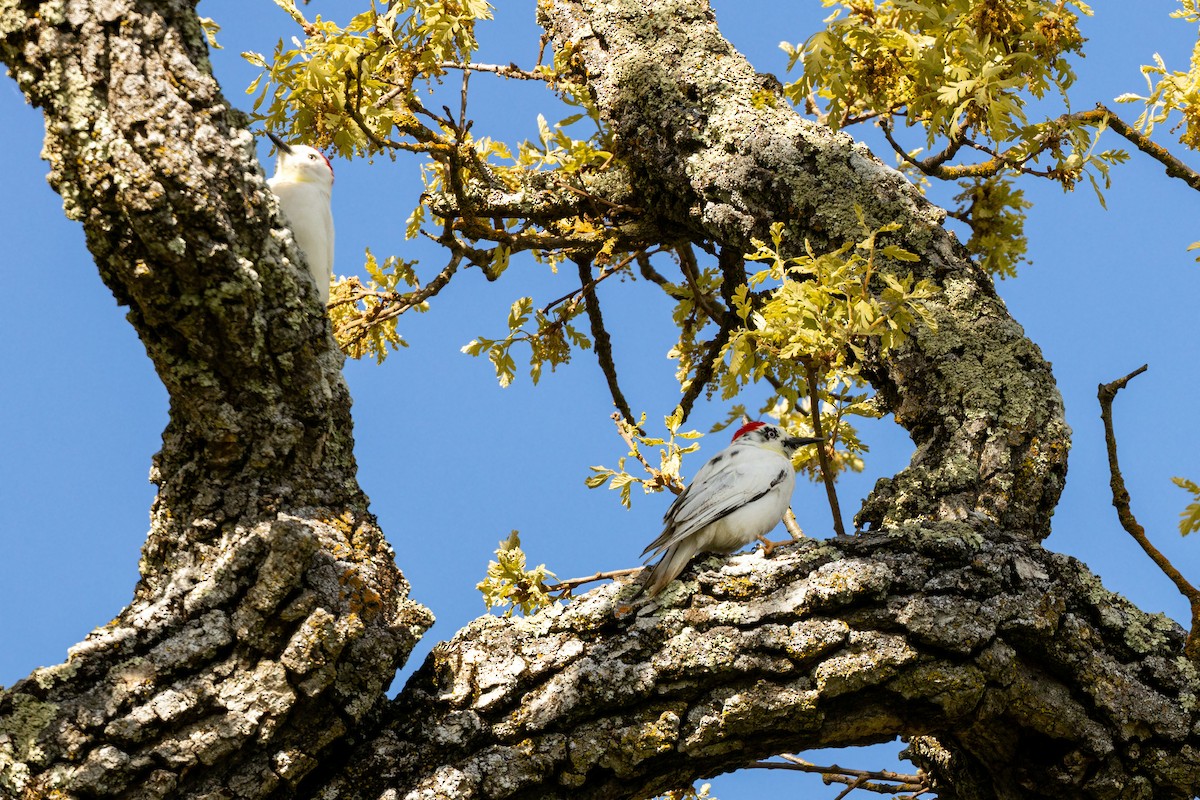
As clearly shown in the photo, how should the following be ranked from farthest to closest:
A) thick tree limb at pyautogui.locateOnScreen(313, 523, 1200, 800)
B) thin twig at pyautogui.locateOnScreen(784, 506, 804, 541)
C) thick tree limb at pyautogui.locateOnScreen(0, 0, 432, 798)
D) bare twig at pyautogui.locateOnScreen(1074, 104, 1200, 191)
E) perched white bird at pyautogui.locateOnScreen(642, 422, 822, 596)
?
thin twig at pyautogui.locateOnScreen(784, 506, 804, 541), bare twig at pyautogui.locateOnScreen(1074, 104, 1200, 191), perched white bird at pyautogui.locateOnScreen(642, 422, 822, 596), thick tree limb at pyautogui.locateOnScreen(313, 523, 1200, 800), thick tree limb at pyautogui.locateOnScreen(0, 0, 432, 798)

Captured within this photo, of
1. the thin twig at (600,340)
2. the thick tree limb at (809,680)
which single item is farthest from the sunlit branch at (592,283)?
the thick tree limb at (809,680)

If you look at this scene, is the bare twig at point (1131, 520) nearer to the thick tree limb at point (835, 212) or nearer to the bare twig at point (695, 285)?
the thick tree limb at point (835, 212)

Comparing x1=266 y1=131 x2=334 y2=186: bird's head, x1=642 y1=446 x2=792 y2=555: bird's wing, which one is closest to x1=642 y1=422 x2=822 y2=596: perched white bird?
x1=642 y1=446 x2=792 y2=555: bird's wing

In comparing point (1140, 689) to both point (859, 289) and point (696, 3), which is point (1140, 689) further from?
point (696, 3)

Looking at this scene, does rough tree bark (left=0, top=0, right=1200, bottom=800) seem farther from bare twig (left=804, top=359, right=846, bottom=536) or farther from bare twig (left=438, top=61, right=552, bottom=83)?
bare twig (left=438, top=61, right=552, bottom=83)

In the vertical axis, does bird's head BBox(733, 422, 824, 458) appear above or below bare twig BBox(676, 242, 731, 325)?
below

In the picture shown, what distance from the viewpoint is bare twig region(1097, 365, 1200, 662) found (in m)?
3.22

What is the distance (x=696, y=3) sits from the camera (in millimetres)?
4836

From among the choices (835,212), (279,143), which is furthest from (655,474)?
(279,143)

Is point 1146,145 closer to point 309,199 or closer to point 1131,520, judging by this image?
point 1131,520

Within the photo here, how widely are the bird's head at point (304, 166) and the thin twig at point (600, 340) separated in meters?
1.22

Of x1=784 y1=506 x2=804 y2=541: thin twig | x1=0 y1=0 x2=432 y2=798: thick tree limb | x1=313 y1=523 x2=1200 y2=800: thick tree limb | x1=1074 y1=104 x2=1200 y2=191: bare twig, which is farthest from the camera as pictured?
x1=784 y1=506 x2=804 y2=541: thin twig

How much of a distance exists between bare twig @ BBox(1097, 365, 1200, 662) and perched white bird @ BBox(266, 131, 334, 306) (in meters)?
2.46

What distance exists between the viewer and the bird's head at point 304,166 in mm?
4918
